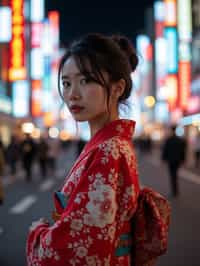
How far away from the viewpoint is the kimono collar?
6.13 feet

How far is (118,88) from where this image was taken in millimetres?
1984

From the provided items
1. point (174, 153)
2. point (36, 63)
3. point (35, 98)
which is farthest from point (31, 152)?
point (35, 98)

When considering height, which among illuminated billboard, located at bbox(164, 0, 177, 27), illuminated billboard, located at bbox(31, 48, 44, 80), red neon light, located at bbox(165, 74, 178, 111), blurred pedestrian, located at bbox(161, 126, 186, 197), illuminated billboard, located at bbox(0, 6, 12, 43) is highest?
illuminated billboard, located at bbox(164, 0, 177, 27)

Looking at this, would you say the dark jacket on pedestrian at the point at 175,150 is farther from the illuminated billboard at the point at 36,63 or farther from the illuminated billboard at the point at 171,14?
the illuminated billboard at the point at 171,14

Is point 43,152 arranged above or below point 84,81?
below

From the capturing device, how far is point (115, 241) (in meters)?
1.79

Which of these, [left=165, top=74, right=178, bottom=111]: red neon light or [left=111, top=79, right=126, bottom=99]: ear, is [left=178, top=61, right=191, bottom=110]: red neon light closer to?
[left=165, top=74, right=178, bottom=111]: red neon light

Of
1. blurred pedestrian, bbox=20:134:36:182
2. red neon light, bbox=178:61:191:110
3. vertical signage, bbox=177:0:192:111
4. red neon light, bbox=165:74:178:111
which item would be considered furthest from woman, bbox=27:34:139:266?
red neon light, bbox=165:74:178:111

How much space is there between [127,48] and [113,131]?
0.42 m

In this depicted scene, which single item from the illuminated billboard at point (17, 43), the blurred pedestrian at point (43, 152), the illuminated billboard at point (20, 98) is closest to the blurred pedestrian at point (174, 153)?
the blurred pedestrian at point (43, 152)

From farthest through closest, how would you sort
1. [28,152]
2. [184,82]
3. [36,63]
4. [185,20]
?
[36,63] < [184,82] < [185,20] < [28,152]

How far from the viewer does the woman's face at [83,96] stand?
6.17 ft

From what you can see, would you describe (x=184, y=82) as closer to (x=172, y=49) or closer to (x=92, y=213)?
(x=172, y=49)

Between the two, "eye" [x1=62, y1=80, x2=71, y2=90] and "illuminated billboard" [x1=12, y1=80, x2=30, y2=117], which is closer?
"eye" [x1=62, y1=80, x2=71, y2=90]
